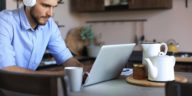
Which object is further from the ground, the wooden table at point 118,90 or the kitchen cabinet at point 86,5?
the kitchen cabinet at point 86,5

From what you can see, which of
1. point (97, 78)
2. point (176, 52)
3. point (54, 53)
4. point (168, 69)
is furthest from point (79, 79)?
point (176, 52)

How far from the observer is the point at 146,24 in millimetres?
3906

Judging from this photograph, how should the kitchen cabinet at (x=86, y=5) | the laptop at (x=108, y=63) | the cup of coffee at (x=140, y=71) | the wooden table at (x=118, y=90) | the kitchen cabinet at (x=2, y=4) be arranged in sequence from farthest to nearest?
the kitchen cabinet at (x=86, y=5) < the kitchen cabinet at (x=2, y=4) < the cup of coffee at (x=140, y=71) < the laptop at (x=108, y=63) < the wooden table at (x=118, y=90)

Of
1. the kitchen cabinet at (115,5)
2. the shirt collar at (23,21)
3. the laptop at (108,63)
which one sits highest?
the kitchen cabinet at (115,5)

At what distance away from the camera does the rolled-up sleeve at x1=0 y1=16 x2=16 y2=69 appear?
1641mm

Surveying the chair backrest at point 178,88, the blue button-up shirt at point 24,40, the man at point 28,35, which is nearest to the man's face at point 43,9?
the man at point 28,35

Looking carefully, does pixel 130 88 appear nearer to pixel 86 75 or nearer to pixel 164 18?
pixel 86 75

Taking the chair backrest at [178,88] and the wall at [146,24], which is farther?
the wall at [146,24]

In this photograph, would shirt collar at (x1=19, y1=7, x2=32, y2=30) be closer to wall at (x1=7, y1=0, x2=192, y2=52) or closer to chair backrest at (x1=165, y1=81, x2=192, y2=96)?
chair backrest at (x1=165, y1=81, x2=192, y2=96)

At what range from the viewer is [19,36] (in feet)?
6.23

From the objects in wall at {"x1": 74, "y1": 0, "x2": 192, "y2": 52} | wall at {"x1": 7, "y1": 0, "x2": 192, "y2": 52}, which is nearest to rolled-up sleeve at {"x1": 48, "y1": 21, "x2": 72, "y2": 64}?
wall at {"x1": 7, "y1": 0, "x2": 192, "y2": 52}

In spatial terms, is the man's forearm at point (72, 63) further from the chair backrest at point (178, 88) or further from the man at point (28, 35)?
the chair backrest at point (178, 88)

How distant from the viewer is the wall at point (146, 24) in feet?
12.1

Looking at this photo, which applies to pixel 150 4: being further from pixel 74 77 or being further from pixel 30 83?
pixel 30 83
